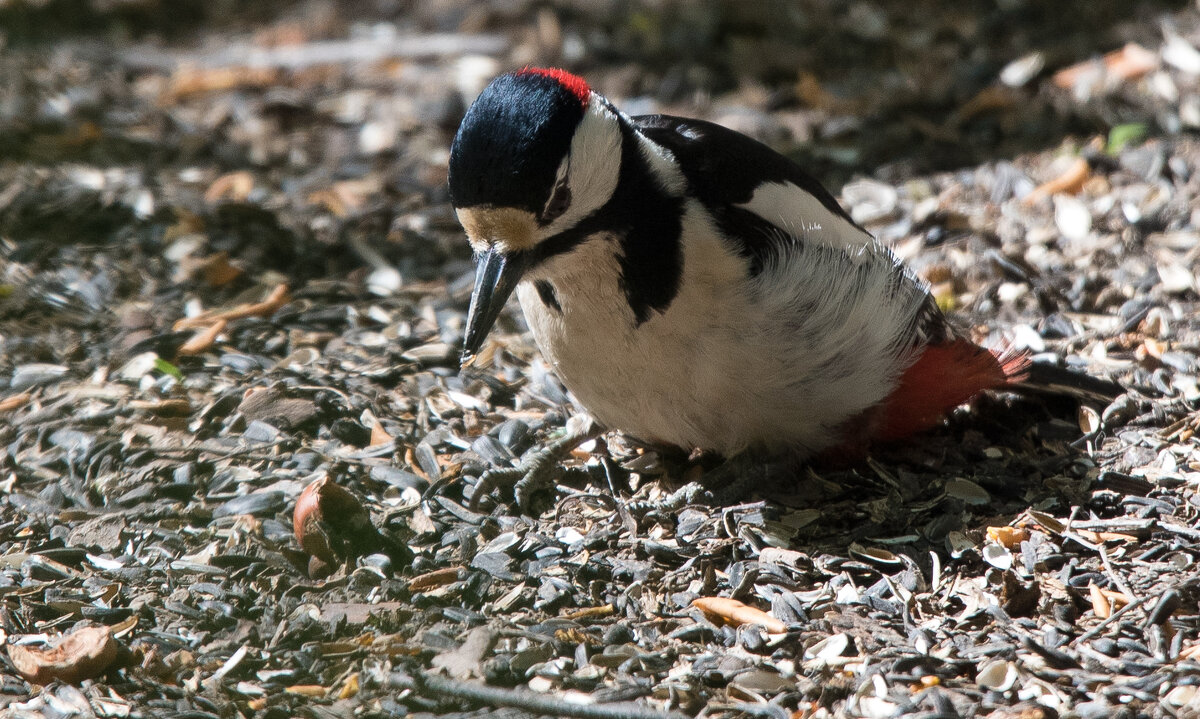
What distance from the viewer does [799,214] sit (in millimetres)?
3807

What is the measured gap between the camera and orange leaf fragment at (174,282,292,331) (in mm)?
4723

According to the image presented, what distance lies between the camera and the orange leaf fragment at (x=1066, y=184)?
5309mm

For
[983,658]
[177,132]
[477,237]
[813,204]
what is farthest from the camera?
[177,132]

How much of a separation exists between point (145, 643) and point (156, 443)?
0.98m

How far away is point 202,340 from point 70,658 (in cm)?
170

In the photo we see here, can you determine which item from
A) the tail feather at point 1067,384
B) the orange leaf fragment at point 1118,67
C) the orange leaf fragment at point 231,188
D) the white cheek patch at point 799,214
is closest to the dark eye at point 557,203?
the white cheek patch at point 799,214

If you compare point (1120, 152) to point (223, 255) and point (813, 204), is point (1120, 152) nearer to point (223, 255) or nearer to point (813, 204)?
point (813, 204)

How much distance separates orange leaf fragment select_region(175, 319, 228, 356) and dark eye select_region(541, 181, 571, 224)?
5.89 ft

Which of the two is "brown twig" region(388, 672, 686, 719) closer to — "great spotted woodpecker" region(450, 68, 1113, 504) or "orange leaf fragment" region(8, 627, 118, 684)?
"orange leaf fragment" region(8, 627, 118, 684)

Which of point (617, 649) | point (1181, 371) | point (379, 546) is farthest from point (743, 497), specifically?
point (1181, 371)

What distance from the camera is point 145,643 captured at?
3232mm

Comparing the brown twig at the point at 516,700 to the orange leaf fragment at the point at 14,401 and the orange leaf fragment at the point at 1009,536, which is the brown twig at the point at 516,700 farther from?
the orange leaf fragment at the point at 14,401

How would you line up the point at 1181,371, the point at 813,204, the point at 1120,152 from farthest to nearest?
1. the point at 1120,152
2. the point at 1181,371
3. the point at 813,204

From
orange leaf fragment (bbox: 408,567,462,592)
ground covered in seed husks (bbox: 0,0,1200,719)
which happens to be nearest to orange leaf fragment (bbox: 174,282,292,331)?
ground covered in seed husks (bbox: 0,0,1200,719)
